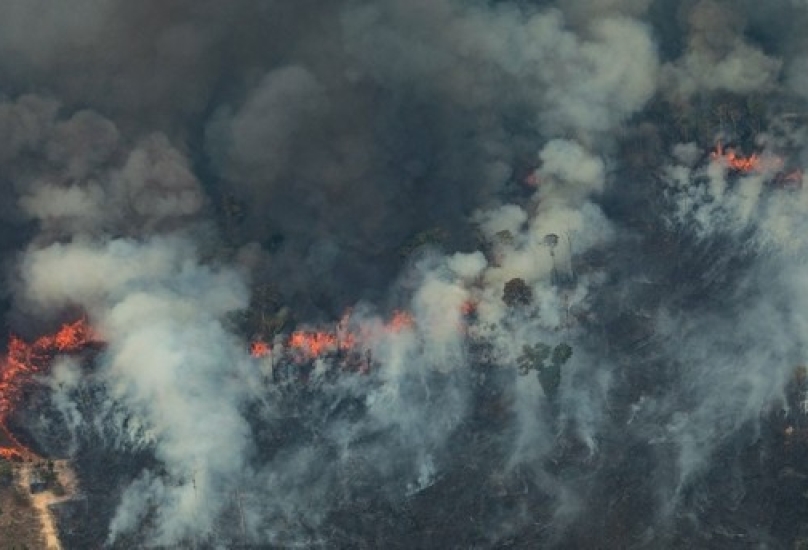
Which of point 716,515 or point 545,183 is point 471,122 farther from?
point 716,515

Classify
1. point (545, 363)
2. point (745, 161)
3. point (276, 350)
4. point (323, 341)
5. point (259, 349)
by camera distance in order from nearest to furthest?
1. point (545, 363)
2. point (276, 350)
3. point (259, 349)
4. point (323, 341)
5. point (745, 161)

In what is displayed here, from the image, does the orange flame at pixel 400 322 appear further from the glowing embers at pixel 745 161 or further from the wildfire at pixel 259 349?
the glowing embers at pixel 745 161

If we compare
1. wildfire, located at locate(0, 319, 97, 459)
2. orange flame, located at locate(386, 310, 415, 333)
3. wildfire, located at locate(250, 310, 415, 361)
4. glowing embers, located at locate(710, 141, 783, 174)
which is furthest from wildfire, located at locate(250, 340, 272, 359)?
glowing embers, located at locate(710, 141, 783, 174)

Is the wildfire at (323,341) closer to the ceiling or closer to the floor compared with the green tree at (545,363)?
closer to the ceiling

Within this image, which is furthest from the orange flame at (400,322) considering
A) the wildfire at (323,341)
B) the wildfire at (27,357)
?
the wildfire at (27,357)

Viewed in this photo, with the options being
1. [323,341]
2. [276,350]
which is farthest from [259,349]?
[323,341]

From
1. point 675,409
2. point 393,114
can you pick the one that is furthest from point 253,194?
point 675,409

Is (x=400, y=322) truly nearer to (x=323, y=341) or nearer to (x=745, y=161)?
(x=323, y=341)

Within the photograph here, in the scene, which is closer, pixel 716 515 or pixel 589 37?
pixel 716 515
